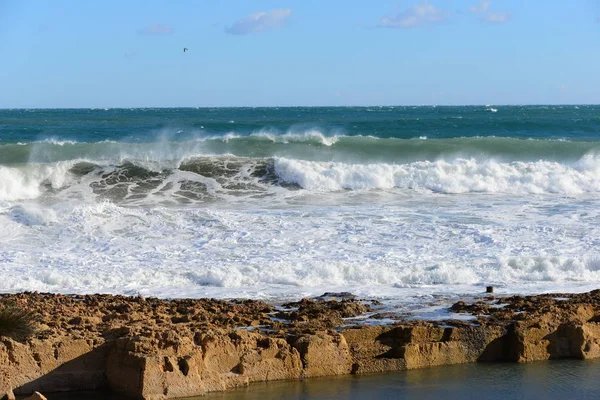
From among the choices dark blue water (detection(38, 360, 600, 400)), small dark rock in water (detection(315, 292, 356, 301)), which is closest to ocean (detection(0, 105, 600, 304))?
small dark rock in water (detection(315, 292, 356, 301))

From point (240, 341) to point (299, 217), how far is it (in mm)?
9041

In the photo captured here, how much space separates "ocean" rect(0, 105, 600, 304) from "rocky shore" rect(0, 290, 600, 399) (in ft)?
6.05

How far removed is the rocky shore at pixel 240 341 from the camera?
8523 mm

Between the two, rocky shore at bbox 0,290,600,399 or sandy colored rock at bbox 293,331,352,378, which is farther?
sandy colored rock at bbox 293,331,352,378

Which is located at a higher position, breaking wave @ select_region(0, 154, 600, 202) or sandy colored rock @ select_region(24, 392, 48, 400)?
breaking wave @ select_region(0, 154, 600, 202)

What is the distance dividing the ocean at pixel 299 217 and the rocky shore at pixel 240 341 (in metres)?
1.84

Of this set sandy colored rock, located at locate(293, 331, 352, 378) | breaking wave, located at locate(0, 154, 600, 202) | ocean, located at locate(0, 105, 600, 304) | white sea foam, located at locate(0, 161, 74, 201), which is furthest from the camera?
breaking wave, located at locate(0, 154, 600, 202)

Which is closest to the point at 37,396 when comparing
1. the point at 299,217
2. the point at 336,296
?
the point at 336,296

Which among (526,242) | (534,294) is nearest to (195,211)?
(526,242)

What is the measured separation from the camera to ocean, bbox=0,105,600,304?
45.1ft

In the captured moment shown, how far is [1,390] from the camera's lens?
8.27 metres

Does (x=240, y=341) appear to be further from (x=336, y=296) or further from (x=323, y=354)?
(x=336, y=296)

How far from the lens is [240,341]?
29.6ft

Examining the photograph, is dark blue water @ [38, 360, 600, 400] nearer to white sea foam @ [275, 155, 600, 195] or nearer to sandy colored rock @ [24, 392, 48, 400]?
sandy colored rock @ [24, 392, 48, 400]
